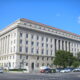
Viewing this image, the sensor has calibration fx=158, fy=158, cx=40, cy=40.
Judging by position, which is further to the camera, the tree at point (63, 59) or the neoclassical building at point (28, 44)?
the tree at point (63, 59)

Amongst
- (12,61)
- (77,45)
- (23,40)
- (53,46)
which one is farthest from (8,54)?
(77,45)

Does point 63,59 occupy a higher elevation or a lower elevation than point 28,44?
lower

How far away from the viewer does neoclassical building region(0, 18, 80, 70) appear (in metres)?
76.9

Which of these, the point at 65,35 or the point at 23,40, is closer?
the point at 23,40

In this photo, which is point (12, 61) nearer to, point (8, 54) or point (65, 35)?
Result: point (8, 54)

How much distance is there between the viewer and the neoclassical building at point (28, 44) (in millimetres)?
76938

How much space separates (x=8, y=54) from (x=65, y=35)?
39076 mm

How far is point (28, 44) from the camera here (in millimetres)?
80438

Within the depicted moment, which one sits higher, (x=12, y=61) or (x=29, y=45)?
(x=29, y=45)

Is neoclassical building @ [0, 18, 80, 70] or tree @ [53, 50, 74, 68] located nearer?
neoclassical building @ [0, 18, 80, 70]

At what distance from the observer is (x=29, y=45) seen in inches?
3182

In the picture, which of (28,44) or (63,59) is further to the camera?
(28,44)

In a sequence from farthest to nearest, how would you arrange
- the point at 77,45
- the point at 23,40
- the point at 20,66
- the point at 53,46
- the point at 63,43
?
the point at 77,45 < the point at 63,43 < the point at 53,46 < the point at 23,40 < the point at 20,66

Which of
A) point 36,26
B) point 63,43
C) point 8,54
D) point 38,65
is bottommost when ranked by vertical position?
point 38,65
